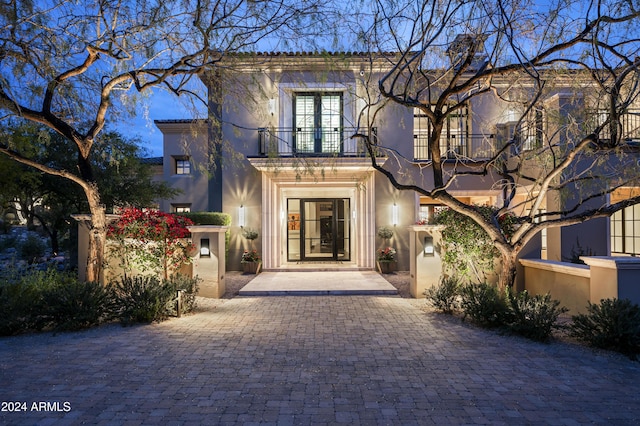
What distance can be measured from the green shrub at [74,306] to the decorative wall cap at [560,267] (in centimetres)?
821

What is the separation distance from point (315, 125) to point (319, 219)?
144 inches

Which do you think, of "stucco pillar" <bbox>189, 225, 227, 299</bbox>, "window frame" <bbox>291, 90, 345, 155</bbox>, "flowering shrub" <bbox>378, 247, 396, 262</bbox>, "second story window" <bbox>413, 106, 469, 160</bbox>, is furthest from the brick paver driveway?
"second story window" <bbox>413, 106, 469, 160</bbox>

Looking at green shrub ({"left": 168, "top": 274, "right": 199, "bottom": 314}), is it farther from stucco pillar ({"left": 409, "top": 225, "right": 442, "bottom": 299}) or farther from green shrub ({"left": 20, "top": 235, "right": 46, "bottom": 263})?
green shrub ({"left": 20, "top": 235, "right": 46, "bottom": 263})

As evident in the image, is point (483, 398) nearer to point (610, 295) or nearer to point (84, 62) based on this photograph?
point (610, 295)

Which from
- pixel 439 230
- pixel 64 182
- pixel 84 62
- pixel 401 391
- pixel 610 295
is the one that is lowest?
pixel 401 391

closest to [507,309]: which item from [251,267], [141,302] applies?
[141,302]

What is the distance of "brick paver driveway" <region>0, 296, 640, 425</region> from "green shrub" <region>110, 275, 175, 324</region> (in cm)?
25

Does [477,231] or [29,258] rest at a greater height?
[477,231]

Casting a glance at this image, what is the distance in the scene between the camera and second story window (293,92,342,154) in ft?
39.4

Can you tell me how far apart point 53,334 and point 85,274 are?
1.87m

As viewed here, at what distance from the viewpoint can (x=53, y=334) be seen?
5277 millimetres

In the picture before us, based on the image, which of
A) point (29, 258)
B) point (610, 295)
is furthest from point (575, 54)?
point (29, 258)

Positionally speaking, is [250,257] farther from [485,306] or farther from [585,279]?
[585,279]

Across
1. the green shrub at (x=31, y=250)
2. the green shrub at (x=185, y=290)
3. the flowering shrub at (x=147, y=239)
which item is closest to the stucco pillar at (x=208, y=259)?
the flowering shrub at (x=147, y=239)
